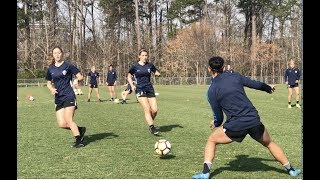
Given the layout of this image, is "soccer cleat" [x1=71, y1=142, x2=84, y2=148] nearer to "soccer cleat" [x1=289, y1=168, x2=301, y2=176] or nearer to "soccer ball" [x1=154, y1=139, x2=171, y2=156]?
"soccer ball" [x1=154, y1=139, x2=171, y2=156]

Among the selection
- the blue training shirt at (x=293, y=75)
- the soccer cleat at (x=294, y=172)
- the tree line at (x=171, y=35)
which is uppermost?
the tree line at (x=171, y=35)

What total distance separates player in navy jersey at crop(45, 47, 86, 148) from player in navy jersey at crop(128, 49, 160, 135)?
2167 mm

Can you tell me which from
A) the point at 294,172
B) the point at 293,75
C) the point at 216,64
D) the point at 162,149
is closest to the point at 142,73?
the point at 162,149

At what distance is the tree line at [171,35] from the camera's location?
62.9 meters

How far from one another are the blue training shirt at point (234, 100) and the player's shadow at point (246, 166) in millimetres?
992

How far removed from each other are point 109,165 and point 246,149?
298 cm

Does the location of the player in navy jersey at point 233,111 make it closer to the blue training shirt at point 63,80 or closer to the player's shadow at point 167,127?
the blue training shirt at point 63,80

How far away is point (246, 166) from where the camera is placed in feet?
23.3

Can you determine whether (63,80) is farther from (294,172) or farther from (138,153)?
(294,172)

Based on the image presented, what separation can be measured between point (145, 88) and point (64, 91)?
267 cm

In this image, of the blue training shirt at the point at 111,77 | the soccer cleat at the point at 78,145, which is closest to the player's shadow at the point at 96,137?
the soccer cleat at the point at 78,145

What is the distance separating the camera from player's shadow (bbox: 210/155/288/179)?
6.79 meters

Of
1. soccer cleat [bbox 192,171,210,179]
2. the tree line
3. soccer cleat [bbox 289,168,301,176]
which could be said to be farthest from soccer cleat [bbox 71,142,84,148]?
the tree line
